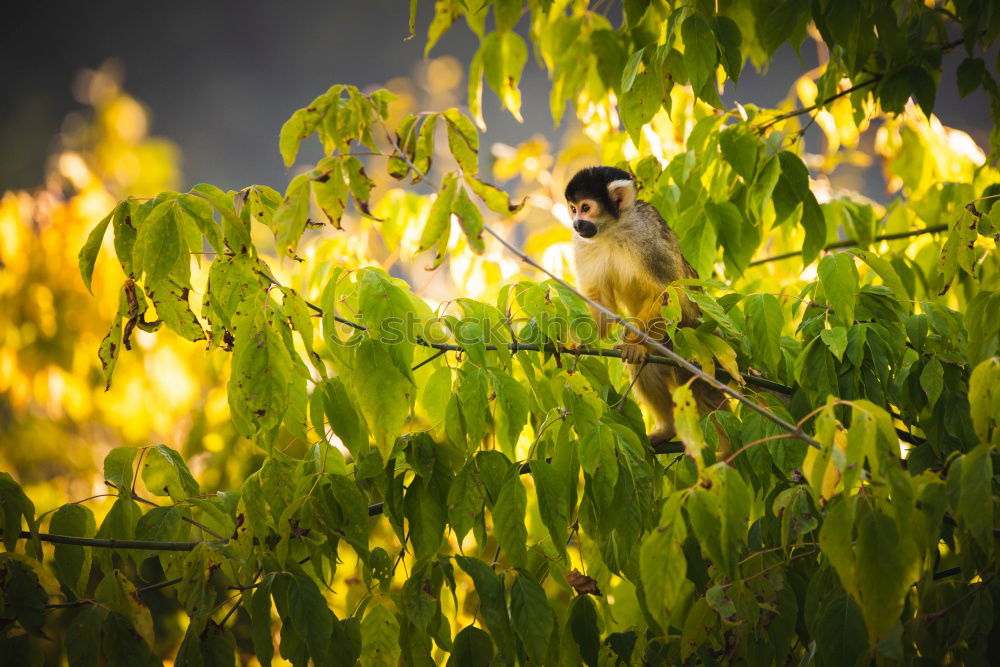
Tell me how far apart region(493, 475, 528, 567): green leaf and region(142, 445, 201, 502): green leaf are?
2.83 feet

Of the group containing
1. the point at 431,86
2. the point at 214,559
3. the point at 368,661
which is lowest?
the point at 368,661

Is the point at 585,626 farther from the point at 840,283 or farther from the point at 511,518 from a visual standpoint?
the point at 840,283

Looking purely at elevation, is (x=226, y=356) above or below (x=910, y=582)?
above

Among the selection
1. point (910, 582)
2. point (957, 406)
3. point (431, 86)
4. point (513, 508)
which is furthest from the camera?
point (431, 86)

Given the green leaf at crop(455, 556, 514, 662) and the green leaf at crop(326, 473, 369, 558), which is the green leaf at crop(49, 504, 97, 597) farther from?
the green leaf at crop(455, 556, 514, 662)

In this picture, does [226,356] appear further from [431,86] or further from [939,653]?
[431,86]

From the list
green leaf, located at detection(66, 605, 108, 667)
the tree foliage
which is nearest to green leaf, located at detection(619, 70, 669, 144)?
the tree foliage

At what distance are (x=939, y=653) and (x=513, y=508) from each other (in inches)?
34.6

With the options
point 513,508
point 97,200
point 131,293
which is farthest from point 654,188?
point 97,200

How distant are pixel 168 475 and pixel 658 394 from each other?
7.21 ft

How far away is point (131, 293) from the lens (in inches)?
63.6

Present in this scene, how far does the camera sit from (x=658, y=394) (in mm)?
3506

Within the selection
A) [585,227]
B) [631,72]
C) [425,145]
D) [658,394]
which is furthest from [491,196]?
[658,394]

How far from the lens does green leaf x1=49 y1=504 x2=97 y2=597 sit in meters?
1.81
